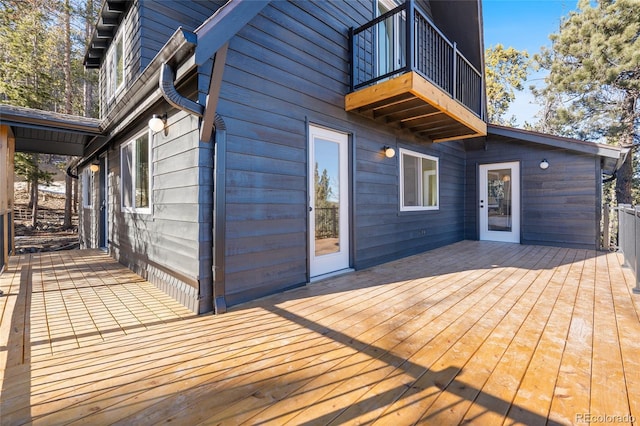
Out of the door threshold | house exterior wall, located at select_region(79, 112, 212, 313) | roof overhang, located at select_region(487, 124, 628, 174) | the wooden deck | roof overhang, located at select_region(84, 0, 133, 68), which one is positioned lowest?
the wooden deck

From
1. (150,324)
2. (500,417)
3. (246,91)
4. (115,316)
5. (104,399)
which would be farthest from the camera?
(246,91)

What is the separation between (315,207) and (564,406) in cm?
298

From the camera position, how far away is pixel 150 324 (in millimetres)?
2596

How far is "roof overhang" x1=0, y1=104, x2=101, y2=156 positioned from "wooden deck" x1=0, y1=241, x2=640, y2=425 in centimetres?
238

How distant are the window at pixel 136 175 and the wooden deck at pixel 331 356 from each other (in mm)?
1275

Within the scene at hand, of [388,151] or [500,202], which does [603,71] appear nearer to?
[500,202]

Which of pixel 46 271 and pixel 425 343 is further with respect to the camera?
pixel 46 271

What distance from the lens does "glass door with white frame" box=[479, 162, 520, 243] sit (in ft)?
23.8

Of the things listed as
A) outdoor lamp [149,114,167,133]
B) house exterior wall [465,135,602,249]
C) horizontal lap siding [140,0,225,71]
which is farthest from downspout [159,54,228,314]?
house exterior wall [465,135,602,249]

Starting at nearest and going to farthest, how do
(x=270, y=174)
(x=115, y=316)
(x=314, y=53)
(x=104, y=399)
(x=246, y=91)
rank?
(x=104, y=399) < (x=115, y=316) < (x=246, y=91) < (x=270, y=174) < (x=314, y=53)

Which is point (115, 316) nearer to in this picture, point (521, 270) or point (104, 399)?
point (104, 399)

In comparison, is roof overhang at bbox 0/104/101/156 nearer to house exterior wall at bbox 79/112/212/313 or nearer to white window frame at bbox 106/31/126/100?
white window frame at bbox 106/31/126/100

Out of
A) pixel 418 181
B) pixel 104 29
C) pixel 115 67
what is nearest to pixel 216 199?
pixel 418 181

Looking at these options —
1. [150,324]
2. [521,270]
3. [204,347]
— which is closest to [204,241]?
[150,324]
